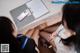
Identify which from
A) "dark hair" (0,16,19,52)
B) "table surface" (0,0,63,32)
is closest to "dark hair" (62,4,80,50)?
"table surface" (0,0,63,32)

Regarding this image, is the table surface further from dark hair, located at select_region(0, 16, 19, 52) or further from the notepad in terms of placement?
dark hair, located at select_region(0, 16, 19, 52)

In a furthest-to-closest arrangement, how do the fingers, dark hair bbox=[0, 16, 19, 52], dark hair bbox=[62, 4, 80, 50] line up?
the fingers < dark hair bbox=[62, 4, 80, 50] < dark hair bbox=[0, 16, 19, 52]

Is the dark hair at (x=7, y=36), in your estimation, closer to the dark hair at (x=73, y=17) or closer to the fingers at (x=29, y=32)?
the dark hair at (x=73, y=17)

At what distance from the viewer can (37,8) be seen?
2.00 m

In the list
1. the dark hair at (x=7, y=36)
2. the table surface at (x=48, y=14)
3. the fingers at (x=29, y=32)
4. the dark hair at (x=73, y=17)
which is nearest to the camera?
the dark hair at (x=7, y=36)

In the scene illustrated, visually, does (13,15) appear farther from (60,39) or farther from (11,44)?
(11,44)

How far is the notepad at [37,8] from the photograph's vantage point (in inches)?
78.0

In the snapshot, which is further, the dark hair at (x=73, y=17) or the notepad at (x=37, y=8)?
the notepad at (x=37, y=8)

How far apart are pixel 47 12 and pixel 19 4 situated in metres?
0.33

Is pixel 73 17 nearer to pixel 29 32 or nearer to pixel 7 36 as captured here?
pixel 29 32

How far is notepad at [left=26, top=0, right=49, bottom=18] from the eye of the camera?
1980 millimetres

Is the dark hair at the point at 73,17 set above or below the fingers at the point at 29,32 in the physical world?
above

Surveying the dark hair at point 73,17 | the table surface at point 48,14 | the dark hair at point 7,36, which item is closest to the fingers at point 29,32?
the table surface at point 48,14

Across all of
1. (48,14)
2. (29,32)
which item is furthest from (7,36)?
(48,14)
